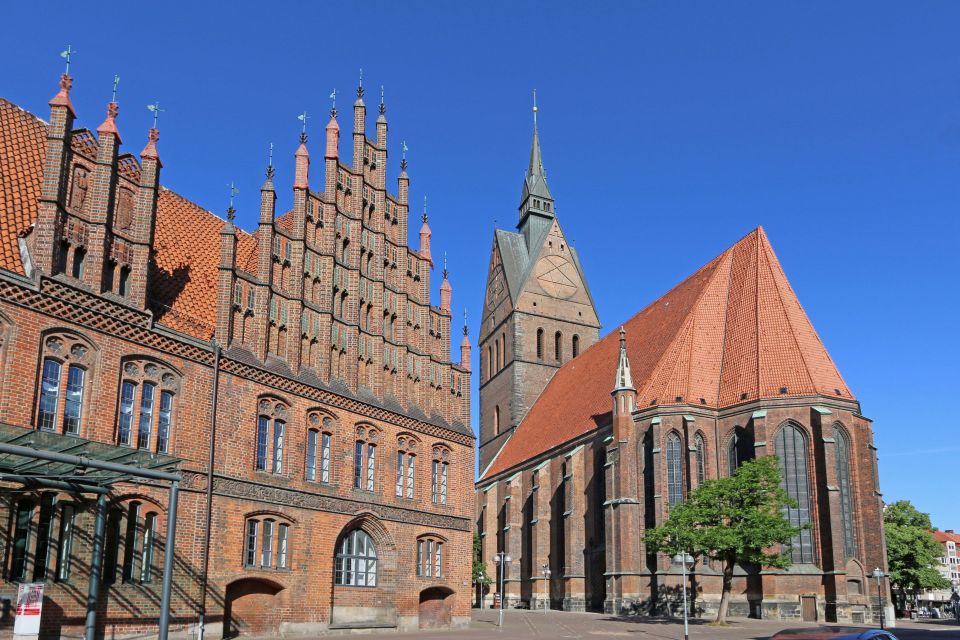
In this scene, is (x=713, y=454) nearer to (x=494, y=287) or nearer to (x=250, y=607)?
(x=250, y=607)

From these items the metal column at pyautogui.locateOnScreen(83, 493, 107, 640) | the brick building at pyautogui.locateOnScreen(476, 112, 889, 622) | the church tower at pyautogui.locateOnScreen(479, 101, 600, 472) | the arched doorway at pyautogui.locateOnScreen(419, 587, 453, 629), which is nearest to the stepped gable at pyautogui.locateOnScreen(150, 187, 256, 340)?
the metal column at pyautogui.locateOnScreen(83, 493, 107, 640)

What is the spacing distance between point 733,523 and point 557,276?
36.3m

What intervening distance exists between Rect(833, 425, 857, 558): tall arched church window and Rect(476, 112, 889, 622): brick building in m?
0.06

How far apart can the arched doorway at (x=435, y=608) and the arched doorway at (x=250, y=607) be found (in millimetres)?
6931

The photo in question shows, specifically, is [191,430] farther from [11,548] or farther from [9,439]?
[9,439]

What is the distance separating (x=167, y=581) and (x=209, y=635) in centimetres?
736

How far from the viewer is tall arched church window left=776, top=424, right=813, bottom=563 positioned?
3709 centimetres

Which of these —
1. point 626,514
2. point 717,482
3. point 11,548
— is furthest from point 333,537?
point 626,514

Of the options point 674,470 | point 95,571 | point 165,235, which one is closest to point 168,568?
point 95,571

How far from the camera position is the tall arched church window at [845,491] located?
36.9 metres

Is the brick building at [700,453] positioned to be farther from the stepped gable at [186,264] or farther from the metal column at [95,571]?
the metal column at [95,571]

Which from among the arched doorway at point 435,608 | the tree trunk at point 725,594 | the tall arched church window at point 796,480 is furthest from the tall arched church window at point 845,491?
the arched doorway at point 435,608

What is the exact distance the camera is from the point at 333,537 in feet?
84.8

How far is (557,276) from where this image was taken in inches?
2665
